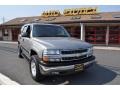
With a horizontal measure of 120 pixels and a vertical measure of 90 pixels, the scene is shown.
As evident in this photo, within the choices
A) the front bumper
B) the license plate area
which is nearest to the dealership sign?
the license plate area

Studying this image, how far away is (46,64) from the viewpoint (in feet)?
16.7

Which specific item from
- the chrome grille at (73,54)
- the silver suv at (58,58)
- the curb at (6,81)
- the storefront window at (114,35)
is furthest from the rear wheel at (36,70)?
the storefront window at (114,35)

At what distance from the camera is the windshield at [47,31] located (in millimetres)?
6715

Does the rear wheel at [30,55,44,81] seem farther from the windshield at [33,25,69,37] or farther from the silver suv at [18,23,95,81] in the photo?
the windshield at [33,25,69,37]

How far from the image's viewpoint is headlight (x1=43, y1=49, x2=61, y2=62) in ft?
16.8

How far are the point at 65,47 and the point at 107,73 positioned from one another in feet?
7.98

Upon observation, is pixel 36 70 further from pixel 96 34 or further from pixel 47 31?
pixel 96 34

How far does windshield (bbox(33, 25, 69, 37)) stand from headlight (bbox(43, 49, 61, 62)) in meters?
1.63

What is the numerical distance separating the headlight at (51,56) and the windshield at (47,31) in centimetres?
163

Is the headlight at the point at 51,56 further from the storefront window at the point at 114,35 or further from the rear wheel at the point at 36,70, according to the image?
the storefront window at the point at 114,35

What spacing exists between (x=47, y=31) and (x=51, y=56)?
2030 mm

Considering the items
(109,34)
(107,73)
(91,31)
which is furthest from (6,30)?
(107,73)

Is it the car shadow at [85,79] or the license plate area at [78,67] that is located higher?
the license plate area at [78,67]
